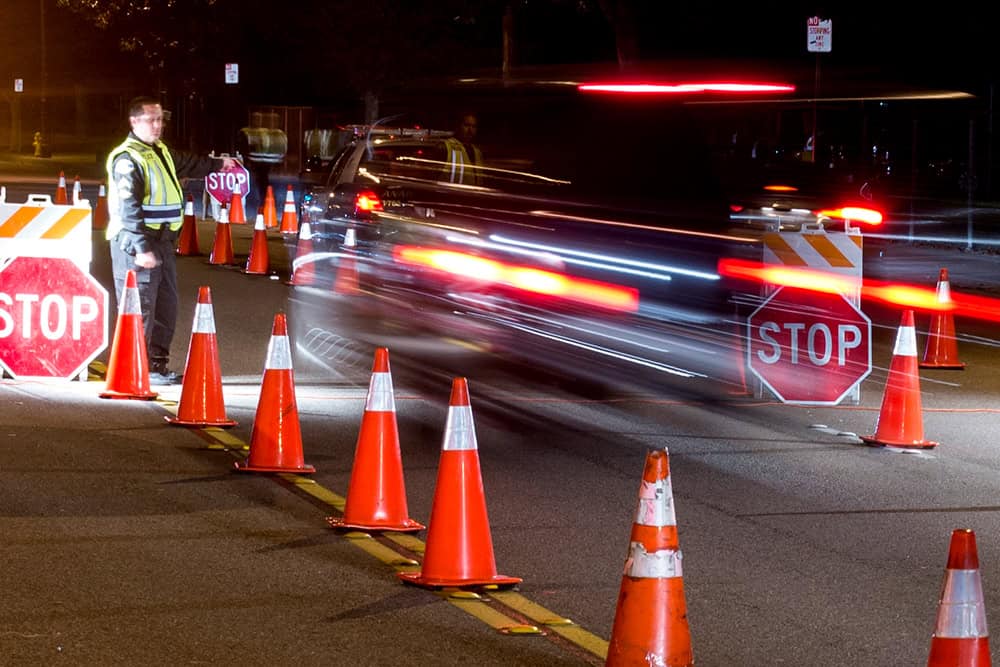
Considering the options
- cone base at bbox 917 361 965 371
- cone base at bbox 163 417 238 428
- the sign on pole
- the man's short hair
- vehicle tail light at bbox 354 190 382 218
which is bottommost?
cone base at bbox 917 361 965 371

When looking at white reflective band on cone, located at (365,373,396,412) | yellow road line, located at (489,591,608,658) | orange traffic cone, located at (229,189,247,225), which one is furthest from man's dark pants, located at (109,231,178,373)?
orange traffic cone, located at (229,189,247,225)

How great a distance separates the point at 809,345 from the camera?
11.8 m

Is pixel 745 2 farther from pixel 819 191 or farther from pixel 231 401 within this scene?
pixel 231 401

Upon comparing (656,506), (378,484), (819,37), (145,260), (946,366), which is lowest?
(946,366)

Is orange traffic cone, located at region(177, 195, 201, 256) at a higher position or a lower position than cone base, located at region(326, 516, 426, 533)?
higher

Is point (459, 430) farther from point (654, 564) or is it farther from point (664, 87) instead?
point (664, 87)

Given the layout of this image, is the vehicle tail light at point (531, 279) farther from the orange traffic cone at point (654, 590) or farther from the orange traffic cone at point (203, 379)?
the orange traffic cone at point (654, 590)

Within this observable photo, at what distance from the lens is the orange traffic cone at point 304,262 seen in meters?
19.9

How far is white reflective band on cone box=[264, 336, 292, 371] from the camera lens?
9.30m

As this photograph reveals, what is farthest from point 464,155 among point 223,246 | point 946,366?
point 223,246

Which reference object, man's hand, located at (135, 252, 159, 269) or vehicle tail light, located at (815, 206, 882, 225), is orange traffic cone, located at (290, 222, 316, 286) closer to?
man's hand, located at (135, 252, 159, 269)

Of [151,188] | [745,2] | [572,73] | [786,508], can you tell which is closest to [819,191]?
[745,2]

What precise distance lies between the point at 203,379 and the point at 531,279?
4.88 metres

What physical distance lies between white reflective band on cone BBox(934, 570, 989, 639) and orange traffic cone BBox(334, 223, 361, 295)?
1418 centimetres
